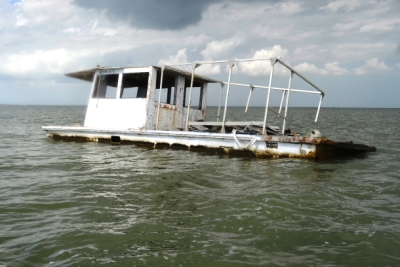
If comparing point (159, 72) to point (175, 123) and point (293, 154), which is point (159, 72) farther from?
point (293, 154)

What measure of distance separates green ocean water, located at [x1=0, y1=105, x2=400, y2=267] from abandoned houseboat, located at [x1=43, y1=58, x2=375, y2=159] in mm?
A: 844

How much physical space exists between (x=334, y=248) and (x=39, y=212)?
155 inches

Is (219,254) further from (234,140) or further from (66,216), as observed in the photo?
(234,140)

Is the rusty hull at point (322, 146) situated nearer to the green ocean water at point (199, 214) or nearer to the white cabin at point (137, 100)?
the green ocean water at point (199, 214)

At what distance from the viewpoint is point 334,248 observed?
3572mm

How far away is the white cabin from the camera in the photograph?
11.1 metres

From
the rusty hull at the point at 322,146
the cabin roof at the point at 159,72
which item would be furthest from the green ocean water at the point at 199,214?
the cabin roof at the point at 159,72

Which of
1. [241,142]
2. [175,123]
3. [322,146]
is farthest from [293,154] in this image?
[175,123]

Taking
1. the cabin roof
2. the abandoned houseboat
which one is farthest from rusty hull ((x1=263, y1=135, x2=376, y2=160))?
the cabin roof

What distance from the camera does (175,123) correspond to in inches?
474

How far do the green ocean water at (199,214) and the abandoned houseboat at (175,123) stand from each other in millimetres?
844

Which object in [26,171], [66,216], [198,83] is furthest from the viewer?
[198,83]

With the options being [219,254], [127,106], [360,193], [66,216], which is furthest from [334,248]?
[127,106]

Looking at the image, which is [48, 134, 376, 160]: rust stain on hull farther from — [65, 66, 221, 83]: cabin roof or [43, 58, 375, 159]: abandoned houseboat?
[65, 66, 221, 83]: cabin roof
